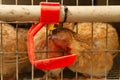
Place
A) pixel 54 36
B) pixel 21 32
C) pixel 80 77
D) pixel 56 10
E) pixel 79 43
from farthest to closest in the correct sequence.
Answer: pixel 80 77
pixel 21 32
pixel 79 43
pixel 54 36
pixel 56 10

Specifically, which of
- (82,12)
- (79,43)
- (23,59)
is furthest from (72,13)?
(23,59)

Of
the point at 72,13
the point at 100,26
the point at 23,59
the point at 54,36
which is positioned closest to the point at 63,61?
the point at 72,13

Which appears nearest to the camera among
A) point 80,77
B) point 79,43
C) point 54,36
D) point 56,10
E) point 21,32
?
point 56,10

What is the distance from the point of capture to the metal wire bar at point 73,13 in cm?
57

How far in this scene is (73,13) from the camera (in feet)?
1.92

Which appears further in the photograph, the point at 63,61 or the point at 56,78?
the point at 56,78

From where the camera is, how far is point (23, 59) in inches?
44.1

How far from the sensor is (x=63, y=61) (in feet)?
1.89

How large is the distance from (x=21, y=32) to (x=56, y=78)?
259 millimetres

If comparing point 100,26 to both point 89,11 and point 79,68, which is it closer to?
point 79,68

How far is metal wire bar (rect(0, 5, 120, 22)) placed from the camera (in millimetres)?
568

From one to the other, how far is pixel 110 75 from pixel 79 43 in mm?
329

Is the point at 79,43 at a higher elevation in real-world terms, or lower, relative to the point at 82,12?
lower

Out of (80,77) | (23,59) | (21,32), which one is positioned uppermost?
(21,32)
